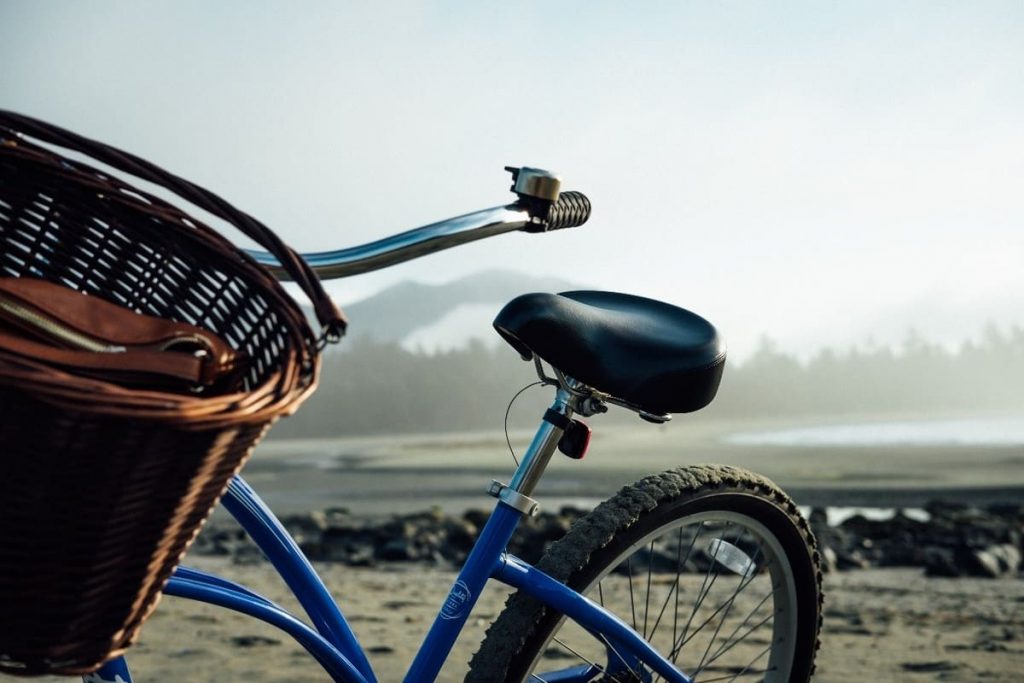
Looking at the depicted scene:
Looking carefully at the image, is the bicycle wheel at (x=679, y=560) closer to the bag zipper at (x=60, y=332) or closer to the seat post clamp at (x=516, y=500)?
the seat post clamp at (x=516, y=500)

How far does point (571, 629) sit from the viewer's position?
364cm

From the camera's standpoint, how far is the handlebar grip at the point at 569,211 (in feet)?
5.71

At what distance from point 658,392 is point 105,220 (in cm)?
77

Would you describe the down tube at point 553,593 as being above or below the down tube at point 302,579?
above

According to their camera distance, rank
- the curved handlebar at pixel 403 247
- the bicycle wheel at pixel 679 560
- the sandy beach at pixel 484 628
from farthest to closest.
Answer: the sandy beach at pixel 484 628
the bicycle wheel at pixel 679 560
the curved handlebar at pixel 403 247

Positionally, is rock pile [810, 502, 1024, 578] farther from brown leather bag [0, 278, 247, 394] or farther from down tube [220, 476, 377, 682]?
brown leather bag [0, 278, 247, 394]

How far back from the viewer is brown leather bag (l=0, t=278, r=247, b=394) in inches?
46.8

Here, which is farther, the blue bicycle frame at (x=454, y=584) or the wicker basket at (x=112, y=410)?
the blue bicycle frame at (x=454, y=584)

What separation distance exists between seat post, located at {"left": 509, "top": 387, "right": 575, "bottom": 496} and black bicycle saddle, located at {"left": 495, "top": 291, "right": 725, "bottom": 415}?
0.20 ft

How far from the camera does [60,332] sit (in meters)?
1.24

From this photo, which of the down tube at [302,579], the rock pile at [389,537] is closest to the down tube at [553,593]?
the down tube at [302,579]

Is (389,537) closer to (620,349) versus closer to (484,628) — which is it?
(484,628)

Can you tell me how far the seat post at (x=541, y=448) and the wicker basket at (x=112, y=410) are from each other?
0.52 meters

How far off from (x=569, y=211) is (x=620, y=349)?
0.25 metres
